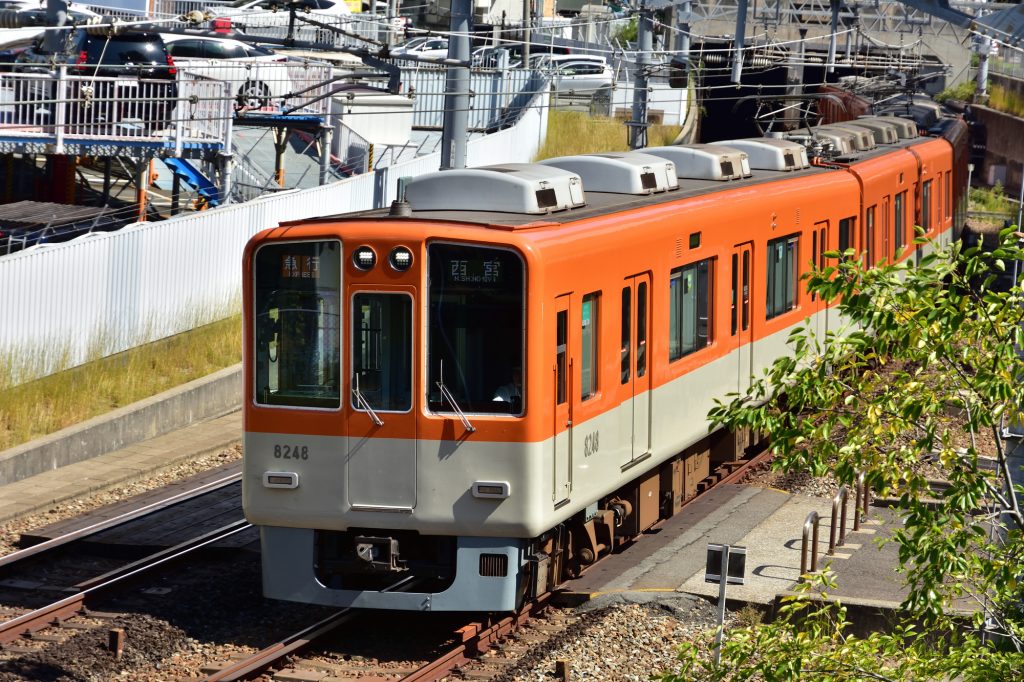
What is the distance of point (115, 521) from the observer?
12.8m

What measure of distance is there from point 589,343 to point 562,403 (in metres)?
0.65

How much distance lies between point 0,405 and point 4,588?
475 cm

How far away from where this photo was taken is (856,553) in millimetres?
11898

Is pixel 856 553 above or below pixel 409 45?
below

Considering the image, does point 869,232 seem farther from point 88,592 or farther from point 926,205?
point 88,592

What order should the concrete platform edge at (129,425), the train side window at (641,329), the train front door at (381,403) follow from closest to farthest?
the train front door at (381,403), the train side window at (641,329), the concrete platform edge at (129,425)

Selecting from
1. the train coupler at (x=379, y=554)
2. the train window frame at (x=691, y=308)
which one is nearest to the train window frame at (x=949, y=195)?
the train window frame at (x=691, y=308)

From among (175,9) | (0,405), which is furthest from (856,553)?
(175,9)

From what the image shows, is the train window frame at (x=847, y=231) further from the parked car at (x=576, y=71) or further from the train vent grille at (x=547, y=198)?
the parked car at (x=576, y=71)

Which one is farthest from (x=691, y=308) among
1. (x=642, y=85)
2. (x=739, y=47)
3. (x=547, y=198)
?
(x=739, y=47)

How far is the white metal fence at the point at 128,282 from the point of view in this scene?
16.7 m

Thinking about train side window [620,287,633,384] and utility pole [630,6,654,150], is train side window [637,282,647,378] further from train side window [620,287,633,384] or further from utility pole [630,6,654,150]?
utility pole [630,6,654,150]

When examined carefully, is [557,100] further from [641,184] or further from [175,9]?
[641,184]

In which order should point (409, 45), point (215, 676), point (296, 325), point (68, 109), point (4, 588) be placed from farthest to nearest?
point (409, 45), point (68, 109), point (4, 588), point (296, 325), point (215, 676)
